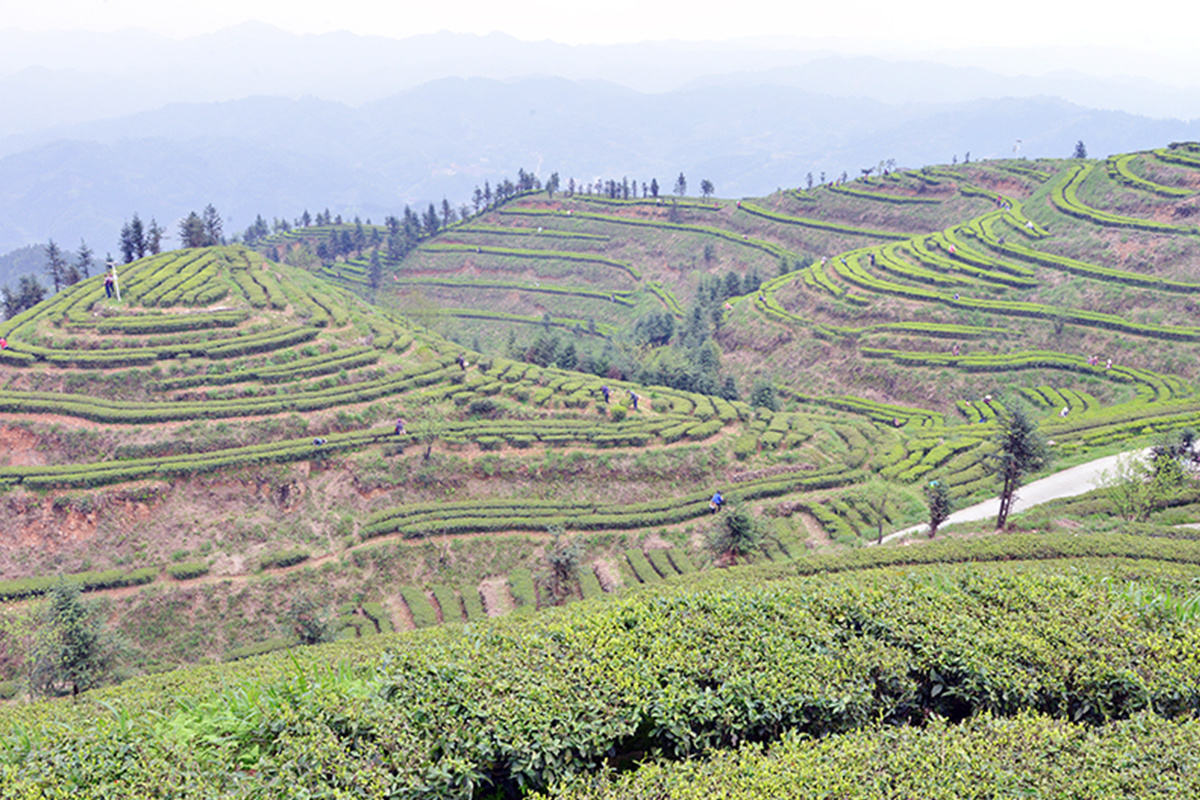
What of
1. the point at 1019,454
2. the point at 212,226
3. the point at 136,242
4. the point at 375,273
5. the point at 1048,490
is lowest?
the point at 1048,490

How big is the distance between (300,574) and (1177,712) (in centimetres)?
3988

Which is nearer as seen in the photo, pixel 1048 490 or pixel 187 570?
pixel 187 570

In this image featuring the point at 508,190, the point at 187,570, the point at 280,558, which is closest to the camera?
the point at 187,570

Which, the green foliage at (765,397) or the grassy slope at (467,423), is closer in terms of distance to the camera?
the grassy slope at (467,423)

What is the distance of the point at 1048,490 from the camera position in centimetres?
4369

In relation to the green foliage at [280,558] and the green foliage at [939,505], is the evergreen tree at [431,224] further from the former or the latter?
the green foliage at [939,505]

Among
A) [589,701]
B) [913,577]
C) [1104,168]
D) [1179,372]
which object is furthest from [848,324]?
[589,701]

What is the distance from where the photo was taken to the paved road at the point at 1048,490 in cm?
4181

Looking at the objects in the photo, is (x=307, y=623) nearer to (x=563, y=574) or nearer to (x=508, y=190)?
(x=563, y=574)

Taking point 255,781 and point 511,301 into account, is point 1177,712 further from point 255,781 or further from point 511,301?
point 511,301

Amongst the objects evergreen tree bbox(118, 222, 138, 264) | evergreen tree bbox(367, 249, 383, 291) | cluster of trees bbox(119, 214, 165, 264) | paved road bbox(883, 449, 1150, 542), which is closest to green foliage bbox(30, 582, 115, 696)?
paved road bbox(883, 449, 1150, 542)

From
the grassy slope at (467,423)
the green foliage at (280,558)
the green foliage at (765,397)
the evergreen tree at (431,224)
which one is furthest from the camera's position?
the evergreen tree at (431,224)

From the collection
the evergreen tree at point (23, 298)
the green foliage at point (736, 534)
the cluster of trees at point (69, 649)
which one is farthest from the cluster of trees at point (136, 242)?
the green foliage at point (736, 534)

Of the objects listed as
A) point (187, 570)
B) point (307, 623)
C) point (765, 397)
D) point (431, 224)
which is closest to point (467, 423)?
point (187, 570)
